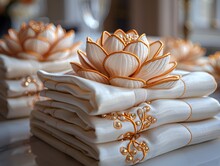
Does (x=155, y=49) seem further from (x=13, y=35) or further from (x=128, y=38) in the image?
(x=13, y=35)

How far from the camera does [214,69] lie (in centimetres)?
90

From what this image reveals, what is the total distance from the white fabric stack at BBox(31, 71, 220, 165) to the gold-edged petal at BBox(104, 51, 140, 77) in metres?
0.03

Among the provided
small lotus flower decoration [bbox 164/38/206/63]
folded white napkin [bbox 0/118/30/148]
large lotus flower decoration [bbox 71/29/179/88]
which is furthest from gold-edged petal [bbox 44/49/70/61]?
small lotus flower decoration [bbox 164/38/206/63]

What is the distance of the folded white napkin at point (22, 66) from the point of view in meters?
0.70

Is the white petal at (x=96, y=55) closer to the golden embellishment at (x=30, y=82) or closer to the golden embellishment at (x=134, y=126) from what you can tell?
the golden embellishment at (x=134, y=126)

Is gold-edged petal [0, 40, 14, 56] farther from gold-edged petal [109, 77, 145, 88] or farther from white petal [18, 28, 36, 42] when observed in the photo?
gold-edged petal [109, 77, 145, 88]

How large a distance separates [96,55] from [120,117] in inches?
3.5

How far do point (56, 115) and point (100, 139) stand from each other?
0.36 feet

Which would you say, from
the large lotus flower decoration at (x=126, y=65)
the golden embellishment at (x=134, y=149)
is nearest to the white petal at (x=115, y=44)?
the large lotus flower decoration at (x=126, y=65)

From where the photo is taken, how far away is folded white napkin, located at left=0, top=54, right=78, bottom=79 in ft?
2.29

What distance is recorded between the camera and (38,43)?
2.38 ft

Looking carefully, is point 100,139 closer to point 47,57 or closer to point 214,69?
point 47,57

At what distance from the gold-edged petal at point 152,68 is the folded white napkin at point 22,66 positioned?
278mm

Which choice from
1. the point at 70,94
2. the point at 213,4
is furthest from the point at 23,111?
the point at 213,4
